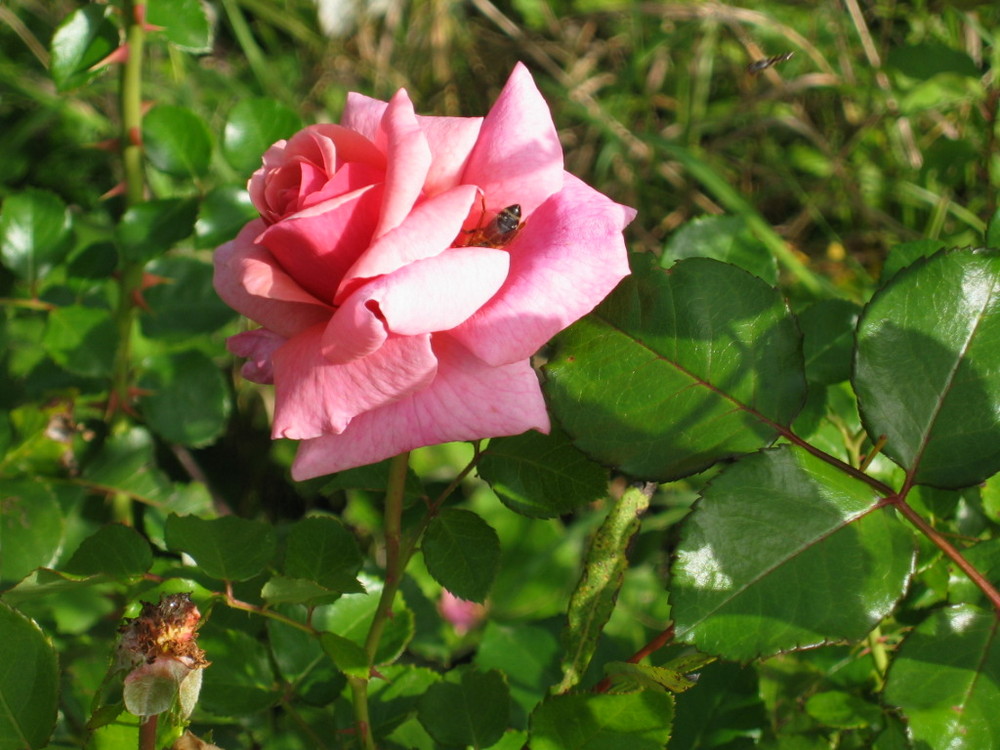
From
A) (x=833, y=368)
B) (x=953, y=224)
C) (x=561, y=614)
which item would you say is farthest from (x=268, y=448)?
(x=953, y=224)

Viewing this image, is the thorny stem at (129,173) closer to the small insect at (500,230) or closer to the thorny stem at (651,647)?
the small insect at (500,230)

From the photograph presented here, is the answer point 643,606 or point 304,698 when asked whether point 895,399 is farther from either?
point 643,606

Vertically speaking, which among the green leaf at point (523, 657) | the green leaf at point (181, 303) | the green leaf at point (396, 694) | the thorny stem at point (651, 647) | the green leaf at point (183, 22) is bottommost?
the green leaf at point (523, 657)

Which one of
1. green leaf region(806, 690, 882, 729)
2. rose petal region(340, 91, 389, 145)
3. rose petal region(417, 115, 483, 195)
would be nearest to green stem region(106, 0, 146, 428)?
rose petal region(340, 91, 389, 145)

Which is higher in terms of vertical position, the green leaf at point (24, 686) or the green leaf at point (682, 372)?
the green leaf at point (682, 372)

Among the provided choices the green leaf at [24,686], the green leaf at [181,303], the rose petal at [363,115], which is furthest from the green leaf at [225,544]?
the green leaf at [181,303]

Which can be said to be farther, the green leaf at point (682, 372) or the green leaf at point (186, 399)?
the green leaf at point (186, 399)

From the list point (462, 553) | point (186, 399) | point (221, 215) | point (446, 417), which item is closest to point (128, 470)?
point (186, 399)

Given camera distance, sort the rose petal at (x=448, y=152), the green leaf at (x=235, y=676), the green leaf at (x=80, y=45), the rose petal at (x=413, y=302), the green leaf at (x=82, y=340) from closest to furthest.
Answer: the rose petal at (x=413, y=302) < the rose petal at (x=448, y=152) < the green leaf at (x=235, y=676) < the green leaf at (x=80, y=45) < the green leaf at (x=82, y=340)
